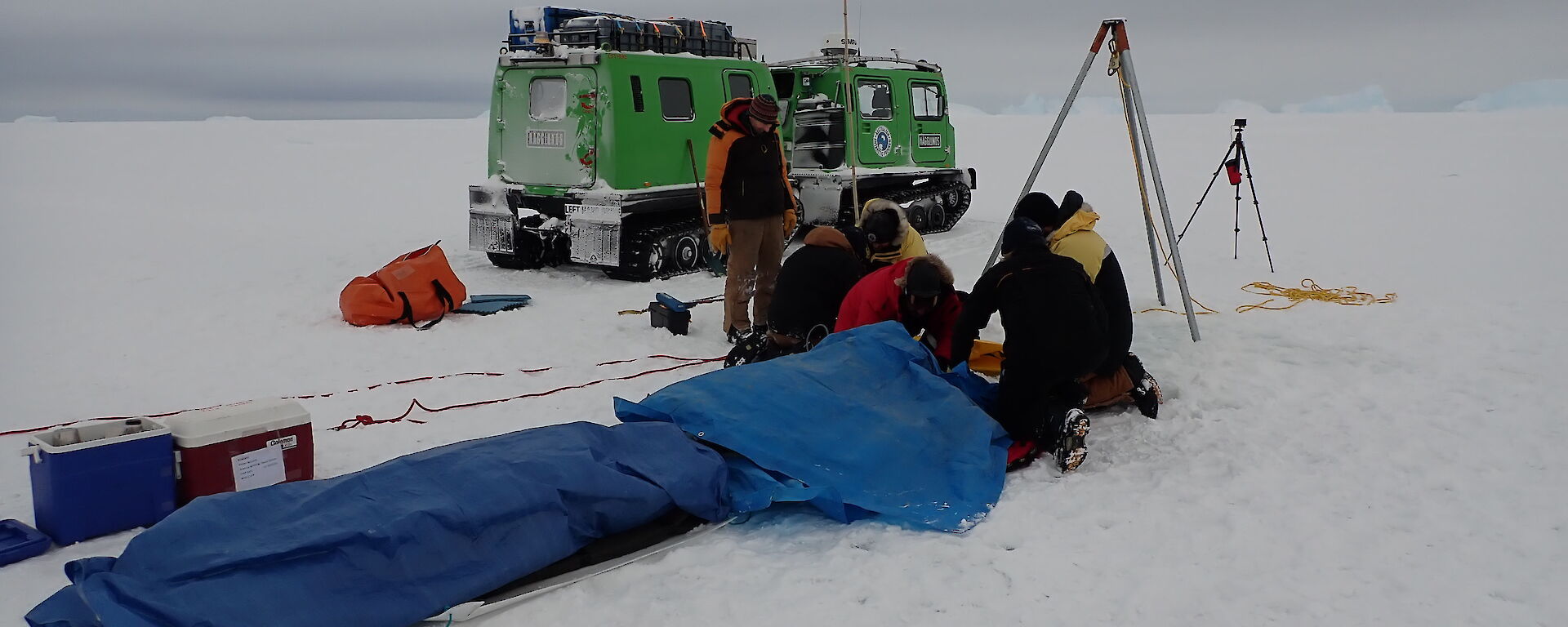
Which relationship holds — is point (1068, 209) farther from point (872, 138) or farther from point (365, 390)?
point (872, 138)

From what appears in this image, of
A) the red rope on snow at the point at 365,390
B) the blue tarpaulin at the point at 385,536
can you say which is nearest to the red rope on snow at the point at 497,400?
the red rope on snow at the point at 365,390

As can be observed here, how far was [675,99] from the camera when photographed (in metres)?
8.70

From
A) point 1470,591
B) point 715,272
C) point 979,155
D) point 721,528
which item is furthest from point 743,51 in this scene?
point 979,155

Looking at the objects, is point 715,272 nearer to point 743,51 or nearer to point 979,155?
point 743,51

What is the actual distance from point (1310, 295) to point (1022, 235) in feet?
14.3

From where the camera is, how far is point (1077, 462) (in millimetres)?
3959

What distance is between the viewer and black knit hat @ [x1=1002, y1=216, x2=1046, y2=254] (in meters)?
4.14

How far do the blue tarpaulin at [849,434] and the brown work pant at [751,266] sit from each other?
2.21m

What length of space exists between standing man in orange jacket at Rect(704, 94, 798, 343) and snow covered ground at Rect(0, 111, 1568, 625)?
15.5 inches

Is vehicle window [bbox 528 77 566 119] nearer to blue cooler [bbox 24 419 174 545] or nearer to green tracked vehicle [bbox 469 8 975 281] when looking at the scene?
green tracked vehicle [bbox 469 8 975 281]

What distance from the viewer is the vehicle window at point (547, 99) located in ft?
27.3

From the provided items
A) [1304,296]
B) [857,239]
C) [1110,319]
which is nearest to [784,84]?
[1304,296]

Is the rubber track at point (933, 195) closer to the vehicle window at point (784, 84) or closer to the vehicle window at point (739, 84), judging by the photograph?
the vehicle window at point (784, 84)

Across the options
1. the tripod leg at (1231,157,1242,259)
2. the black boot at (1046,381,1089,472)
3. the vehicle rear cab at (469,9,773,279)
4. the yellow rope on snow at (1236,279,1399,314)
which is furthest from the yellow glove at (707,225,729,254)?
the tripod leg at (1231,157,1242,259)
